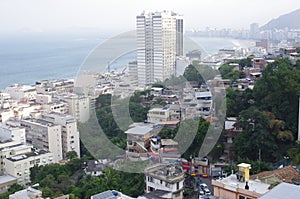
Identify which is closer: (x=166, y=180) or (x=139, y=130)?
(x=166, y=180)

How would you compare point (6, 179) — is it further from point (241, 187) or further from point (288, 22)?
point (288, 22)

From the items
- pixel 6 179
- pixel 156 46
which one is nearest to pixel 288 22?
pixel 156 46

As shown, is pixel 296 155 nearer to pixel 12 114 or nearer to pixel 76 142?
pixel 76 142

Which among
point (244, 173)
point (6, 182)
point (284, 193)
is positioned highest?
point (284, 193)

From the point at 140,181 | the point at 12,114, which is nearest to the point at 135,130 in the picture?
the point at 140,181

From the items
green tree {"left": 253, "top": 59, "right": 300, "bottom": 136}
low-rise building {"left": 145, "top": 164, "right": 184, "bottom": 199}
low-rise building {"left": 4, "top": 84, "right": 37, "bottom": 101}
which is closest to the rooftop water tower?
low-rise building {"left": 145, "top": 164, "right": 184, "bottom": 199}

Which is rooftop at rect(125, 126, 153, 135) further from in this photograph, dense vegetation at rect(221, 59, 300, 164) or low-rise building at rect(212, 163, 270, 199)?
low-rise building at rect(212, 163, 270, 199)

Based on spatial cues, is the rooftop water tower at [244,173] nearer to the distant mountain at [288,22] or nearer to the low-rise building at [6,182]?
the low-rise building at [6,182]

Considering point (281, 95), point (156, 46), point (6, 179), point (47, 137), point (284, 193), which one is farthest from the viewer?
point (156, 46)
